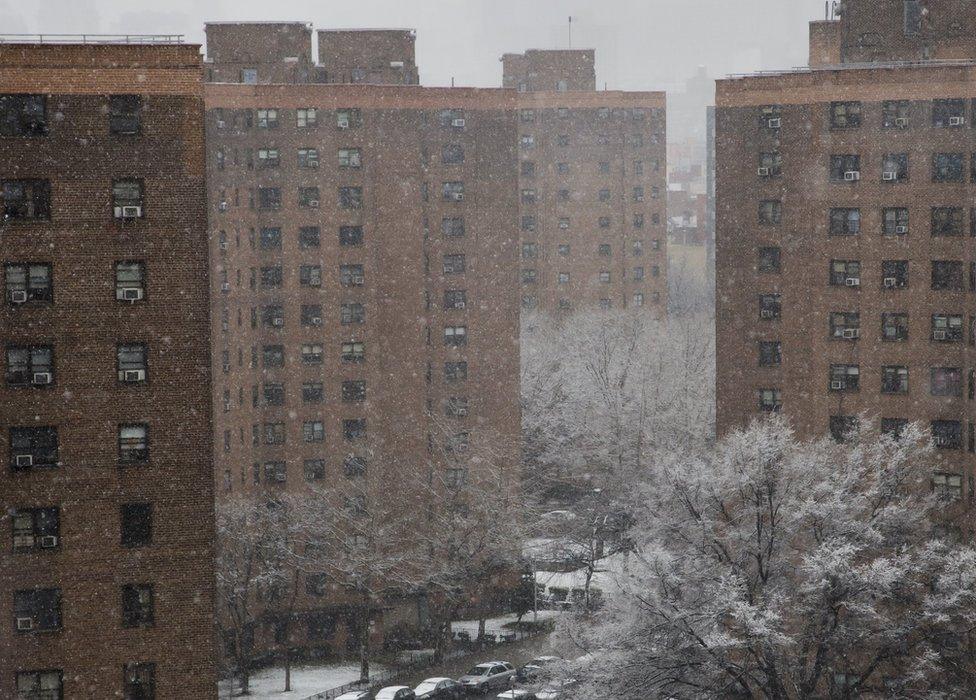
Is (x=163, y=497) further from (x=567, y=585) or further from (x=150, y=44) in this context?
(x=567, y=585)

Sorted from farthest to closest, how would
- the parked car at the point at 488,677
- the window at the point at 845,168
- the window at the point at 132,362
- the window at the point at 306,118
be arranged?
the window at the point at 306,118, the parked car at the point at 488,677, the window at the point at 845,168, the window at the point at 132,362

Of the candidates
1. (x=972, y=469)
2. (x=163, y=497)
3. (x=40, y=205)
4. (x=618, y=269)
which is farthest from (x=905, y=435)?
(x=618, y=269)

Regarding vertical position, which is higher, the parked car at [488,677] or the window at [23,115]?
the window at [23,115]

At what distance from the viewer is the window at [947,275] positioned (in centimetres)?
5734

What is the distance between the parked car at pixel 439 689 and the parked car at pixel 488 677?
13.7 inches

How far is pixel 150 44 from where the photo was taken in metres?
38.7

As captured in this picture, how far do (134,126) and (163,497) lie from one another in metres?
9.68

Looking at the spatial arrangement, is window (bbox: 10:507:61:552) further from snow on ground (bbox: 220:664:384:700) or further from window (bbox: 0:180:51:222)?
snow on ground (bbox: 220:664:384:700)

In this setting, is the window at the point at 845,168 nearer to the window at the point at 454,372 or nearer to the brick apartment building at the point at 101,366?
the window at the point at 454,372

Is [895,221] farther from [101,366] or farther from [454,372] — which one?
[101,366]

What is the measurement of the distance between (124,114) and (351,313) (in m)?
37.8

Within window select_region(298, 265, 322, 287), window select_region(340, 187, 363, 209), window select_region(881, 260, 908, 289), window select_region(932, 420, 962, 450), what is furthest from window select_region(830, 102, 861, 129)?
window select_region(298, 265, 322, 287)

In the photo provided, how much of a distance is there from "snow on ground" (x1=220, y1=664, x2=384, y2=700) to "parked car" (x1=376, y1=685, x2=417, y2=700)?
4688 millimetres

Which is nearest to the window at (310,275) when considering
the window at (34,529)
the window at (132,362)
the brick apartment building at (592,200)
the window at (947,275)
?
the window at (947,275)
